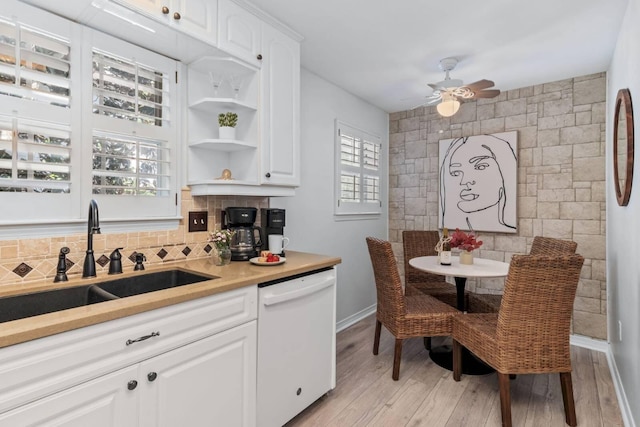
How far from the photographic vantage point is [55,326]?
1027 millimetres

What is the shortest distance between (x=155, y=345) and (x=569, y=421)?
7.69 ft

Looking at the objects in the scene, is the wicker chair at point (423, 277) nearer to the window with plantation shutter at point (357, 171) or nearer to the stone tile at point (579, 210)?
the window with plantation shutter at point (357, 171)

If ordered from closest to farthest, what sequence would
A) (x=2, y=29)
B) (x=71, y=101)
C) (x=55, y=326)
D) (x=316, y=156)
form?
(x=55, y=326), (x=2, y=29), (x=71, y=101), (x=316, y=156)

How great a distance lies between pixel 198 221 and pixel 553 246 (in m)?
2.74

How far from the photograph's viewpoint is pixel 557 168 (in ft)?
10.6

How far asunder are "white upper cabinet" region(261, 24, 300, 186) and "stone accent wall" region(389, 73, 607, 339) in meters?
2.20

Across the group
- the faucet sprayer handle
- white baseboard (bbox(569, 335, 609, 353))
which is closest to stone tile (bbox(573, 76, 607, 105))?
white baseboard (bbox(569, 335, 609, 353))

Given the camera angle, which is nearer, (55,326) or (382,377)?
(55,326)

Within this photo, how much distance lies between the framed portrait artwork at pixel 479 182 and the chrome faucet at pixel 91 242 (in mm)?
3391

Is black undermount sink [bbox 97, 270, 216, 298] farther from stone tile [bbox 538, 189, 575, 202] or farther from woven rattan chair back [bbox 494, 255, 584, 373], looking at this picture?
stone tile [bbox 538, 189, 575, 202]

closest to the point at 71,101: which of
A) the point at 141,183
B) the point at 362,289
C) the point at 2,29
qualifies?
the point at 2,29

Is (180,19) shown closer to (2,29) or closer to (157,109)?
(157,109)

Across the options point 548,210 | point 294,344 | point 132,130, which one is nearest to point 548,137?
point 548,210

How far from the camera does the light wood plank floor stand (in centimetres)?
203
